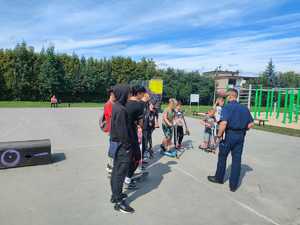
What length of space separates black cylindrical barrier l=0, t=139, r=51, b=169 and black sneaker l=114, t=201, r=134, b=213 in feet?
8.99

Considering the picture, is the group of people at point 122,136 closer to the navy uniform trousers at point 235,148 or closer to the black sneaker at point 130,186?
the black sneaker at point 130,186

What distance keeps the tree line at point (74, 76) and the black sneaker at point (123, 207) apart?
2655cm

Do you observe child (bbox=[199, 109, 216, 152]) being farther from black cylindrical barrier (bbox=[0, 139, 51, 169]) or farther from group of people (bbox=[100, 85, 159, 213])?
black cylindrical barrier (bbox=[0, 139, 51, 169])

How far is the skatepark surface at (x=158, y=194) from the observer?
3.44 metres

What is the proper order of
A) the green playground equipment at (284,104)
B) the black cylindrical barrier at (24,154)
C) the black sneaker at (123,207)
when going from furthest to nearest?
the green playground equipment at (284,104) → the black cylindrical barrier at (24,154) → the black sneaker at (123,207)

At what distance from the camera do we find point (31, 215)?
3.38 meters

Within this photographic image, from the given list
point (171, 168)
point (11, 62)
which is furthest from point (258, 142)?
point (11, 62)

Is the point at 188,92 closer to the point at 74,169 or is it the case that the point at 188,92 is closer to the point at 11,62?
the point at 11,62

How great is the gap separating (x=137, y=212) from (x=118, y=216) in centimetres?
30

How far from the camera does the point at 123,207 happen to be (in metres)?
3.57

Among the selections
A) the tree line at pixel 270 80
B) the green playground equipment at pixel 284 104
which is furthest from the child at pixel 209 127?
→ the tree line at pixel 270 80

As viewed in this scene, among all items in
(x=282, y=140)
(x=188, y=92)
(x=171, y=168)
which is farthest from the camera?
(x=188, y=92)

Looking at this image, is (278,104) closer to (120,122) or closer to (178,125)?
(178,125)

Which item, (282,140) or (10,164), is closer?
(10,164)
